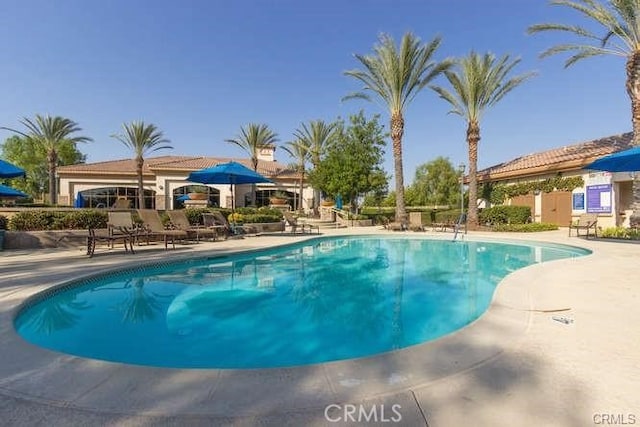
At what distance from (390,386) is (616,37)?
19.4 metres

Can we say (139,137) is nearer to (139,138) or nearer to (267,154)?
(139,138)

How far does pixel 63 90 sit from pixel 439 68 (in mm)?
22975

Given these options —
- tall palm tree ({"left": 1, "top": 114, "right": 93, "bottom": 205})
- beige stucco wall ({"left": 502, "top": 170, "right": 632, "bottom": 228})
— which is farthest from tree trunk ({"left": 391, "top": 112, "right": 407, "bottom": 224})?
tall palm tree ({"left": 1, "top": 114, "right": 93, "bottom": 205})

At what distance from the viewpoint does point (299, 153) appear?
1419 inches

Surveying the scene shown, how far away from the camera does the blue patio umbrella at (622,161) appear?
990 cm

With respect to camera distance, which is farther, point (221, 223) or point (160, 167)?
point (160, 167)

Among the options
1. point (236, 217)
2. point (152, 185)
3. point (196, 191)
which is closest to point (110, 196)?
point (152, 185)

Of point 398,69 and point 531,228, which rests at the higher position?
point 398,69

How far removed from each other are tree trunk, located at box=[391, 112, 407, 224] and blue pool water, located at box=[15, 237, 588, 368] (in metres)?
11.0

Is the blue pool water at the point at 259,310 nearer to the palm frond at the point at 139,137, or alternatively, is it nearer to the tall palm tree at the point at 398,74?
the tall palm tree at the point at 398,74

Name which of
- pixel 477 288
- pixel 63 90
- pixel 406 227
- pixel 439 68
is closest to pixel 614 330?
pixel 477 288

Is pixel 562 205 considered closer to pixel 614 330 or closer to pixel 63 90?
pixel 614 330

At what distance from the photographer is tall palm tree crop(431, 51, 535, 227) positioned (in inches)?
764

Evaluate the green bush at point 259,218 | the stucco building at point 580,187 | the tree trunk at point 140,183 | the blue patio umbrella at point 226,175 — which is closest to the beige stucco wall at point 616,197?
the stucco building at point 580,187
